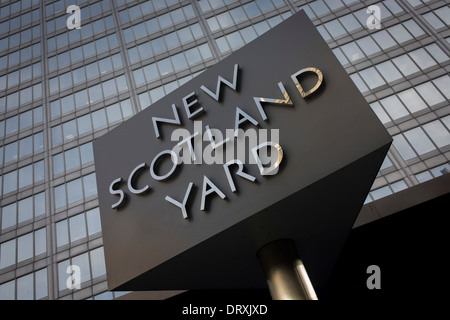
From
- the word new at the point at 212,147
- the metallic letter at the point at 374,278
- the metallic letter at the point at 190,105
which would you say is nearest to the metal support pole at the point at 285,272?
the word new at the point at 212,147

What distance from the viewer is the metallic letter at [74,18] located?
44.2 metres

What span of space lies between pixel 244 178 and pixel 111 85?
32.1 m

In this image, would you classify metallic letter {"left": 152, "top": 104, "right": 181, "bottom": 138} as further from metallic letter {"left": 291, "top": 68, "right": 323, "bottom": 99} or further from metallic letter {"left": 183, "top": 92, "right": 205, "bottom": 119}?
metallic letter {"left": 291, "top": 68, "right": 323, "bottom": 99}

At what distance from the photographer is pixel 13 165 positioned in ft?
119

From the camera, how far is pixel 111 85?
38.3 m

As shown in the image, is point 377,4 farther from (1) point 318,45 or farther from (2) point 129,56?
(1) point 318,45

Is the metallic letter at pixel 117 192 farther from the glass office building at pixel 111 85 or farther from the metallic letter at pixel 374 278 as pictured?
the glass office building at pixel 111 85

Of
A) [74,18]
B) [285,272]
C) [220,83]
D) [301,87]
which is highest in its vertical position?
[74,18]

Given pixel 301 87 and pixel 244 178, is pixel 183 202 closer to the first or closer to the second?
pixel 244 178

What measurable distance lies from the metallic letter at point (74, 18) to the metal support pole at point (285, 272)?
4179cm

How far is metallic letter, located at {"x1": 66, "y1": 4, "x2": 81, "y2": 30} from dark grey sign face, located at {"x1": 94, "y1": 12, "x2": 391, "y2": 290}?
37.8 metres

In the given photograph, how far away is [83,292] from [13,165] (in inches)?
597

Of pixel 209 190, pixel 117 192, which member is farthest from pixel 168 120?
pixel 209 190
